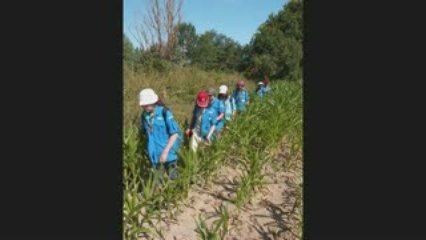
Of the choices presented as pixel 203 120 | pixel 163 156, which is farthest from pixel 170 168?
pixel 203 120

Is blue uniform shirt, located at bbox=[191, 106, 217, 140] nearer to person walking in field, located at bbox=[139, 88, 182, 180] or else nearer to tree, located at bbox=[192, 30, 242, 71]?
person walking in field, located at bbox=[139, 88, 182, 180]

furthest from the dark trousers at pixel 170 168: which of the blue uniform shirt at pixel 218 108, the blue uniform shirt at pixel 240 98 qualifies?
the blue uniform shirt at pixel 240 98

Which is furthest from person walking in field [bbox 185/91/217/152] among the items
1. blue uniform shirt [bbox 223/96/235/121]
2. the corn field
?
blue uniform shirt [bbox 223/96/235/121]

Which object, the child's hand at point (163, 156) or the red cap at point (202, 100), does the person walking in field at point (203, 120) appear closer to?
the red cap at point (202, 100)

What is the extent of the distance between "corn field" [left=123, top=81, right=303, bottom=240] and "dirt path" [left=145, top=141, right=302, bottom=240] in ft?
0.26

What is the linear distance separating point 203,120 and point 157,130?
59.4 inches

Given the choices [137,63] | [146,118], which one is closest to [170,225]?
[146,118]

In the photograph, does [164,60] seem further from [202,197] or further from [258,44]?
[258,44]

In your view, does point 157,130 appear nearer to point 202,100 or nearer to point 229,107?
point 202,100

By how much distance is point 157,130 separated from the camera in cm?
361

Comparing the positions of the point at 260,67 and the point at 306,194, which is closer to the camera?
the point at 306,194

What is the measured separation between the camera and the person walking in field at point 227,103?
6.06 meters

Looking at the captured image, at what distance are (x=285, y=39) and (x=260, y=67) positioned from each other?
2157 millimetres

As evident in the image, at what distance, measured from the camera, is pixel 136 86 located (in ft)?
35.0
